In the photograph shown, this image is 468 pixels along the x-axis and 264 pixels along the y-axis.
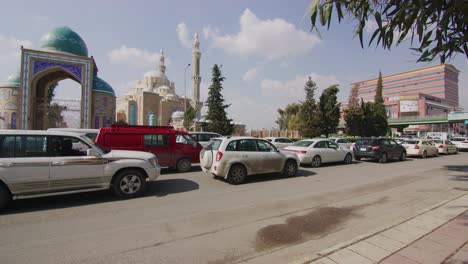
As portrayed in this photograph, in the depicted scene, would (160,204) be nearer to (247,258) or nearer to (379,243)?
(247,258)

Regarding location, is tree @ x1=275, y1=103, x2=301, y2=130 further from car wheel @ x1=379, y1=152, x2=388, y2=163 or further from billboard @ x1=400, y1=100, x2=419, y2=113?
billboard @ x1=400, y1=100, x2=419, y2=113

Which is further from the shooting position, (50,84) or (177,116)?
(177,116)

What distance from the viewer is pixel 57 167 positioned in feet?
17.7

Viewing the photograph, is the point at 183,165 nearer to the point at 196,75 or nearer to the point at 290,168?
the point at 290,168

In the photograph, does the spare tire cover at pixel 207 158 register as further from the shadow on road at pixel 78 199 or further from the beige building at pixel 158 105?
the beige building at pixel 158 105

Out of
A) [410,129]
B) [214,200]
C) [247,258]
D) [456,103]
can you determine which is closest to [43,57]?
[214,200]

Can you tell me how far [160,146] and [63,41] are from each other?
3814cm

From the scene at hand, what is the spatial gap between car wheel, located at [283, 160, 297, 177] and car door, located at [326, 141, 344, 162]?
4.36 metres

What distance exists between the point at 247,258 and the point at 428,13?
3.82m

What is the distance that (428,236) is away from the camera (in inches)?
148

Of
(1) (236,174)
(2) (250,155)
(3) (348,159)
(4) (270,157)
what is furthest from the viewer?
→ (3) (348,159)

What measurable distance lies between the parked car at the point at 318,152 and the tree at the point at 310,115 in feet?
54.8

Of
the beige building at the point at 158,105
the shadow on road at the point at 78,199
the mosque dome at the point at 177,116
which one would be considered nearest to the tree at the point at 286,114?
the beige building at the point at 158,105

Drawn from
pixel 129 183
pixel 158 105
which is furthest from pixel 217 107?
Result: pixel 158 105
